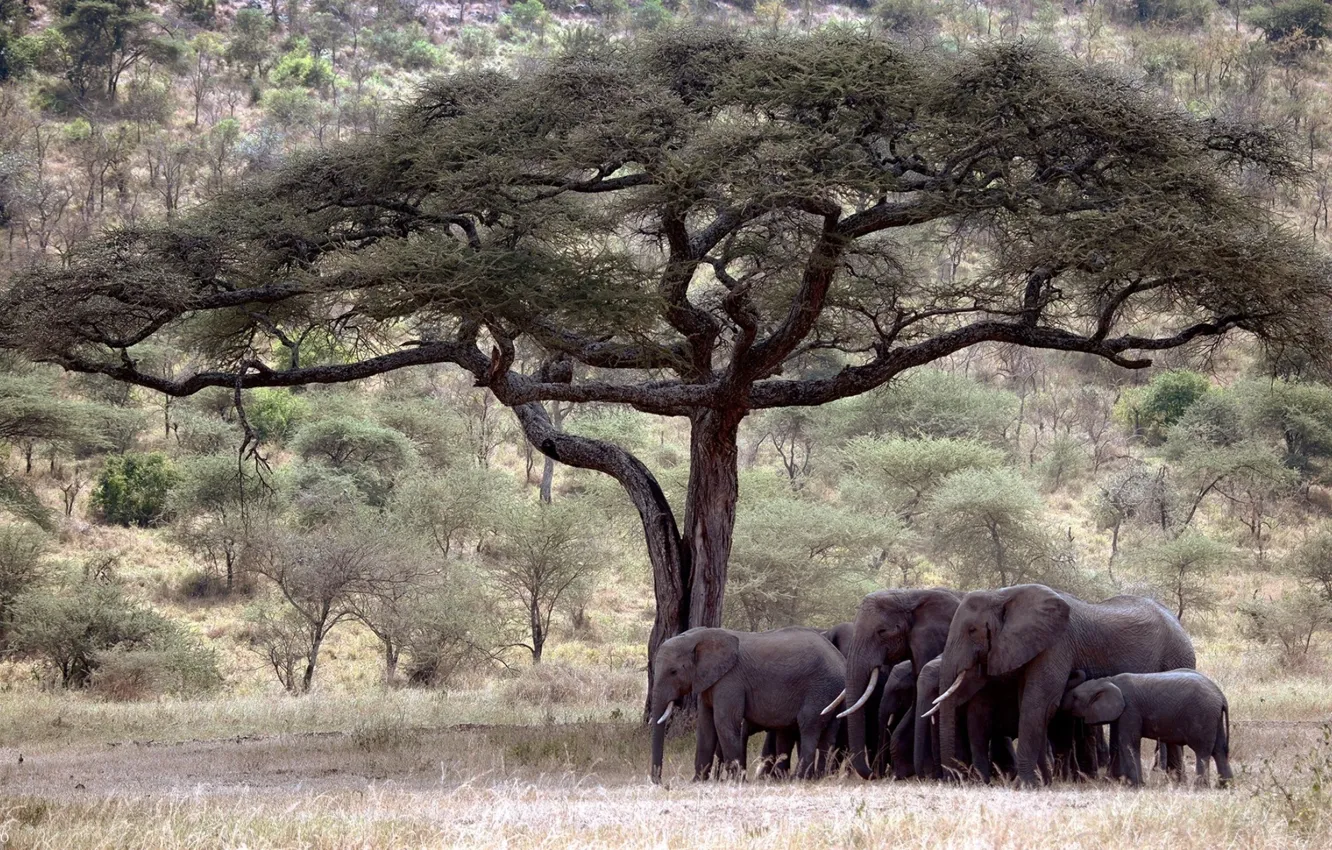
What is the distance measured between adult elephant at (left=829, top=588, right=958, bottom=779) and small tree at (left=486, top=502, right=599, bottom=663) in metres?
16.0

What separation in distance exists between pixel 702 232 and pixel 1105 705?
675cm

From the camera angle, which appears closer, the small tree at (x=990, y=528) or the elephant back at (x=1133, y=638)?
the elephant back at (x=1133, y=638)

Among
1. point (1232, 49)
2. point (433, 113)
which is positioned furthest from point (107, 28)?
point (433, 113)

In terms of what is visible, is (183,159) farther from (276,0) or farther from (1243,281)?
(1243,281)

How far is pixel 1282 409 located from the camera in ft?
122

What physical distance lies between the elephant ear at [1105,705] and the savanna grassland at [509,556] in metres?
0.85

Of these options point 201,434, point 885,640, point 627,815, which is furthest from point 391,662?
point 627,815

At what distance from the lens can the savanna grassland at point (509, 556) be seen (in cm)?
754

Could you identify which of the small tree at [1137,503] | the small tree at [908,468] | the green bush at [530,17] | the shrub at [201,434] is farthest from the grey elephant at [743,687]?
the green bush at [530,17]

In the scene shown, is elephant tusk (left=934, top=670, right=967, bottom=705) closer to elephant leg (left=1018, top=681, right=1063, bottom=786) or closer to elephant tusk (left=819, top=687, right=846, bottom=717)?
elephant leg (left=1018, top=681, right=1063, bottom=786)

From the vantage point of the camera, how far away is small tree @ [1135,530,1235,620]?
2795cm

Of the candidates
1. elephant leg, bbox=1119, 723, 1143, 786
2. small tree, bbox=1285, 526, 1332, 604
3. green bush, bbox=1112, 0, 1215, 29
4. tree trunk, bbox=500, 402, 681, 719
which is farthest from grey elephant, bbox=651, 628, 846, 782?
green bush, bbox=1112, 0, 1215, 29

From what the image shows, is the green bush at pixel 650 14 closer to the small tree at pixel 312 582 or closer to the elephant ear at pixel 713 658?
the small tree at pixel 312 582

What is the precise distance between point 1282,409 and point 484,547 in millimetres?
21180
